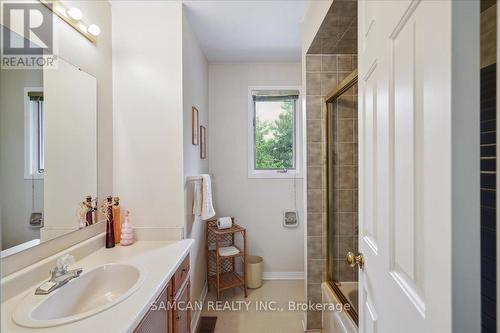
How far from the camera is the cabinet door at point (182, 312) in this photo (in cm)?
136

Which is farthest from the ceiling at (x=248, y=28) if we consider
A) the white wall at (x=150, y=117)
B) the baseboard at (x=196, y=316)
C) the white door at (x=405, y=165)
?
the baseboard at (x=196, y=316)

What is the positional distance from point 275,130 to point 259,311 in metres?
1.99

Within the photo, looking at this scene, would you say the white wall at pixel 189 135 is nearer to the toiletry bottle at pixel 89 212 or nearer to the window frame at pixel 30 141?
the toiletry bottle at pixel 89 212

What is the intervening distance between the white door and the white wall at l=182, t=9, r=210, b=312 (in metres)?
1.31

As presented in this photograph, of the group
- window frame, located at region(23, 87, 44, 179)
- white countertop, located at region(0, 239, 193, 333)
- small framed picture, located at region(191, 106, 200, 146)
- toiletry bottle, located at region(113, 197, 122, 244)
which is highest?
small framed picture, located at region(191, 106, 200, 146)

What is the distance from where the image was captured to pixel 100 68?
1.60m

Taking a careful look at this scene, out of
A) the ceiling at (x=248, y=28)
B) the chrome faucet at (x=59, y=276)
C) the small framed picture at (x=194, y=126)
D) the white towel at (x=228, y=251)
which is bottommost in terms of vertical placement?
the white towel at (x=228, y=251)

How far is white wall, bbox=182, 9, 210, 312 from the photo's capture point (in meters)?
1.85

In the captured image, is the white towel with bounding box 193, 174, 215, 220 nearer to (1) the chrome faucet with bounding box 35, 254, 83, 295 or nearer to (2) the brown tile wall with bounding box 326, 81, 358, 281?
(1) the chrome faucet with bounding box 35, 254, 83, 295

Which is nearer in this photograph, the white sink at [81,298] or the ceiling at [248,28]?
the white sink at [81,298]

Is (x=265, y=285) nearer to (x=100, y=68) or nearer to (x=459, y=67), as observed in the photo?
(x=100, y=68)

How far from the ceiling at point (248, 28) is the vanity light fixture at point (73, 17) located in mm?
718

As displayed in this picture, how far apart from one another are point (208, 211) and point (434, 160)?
1.70m

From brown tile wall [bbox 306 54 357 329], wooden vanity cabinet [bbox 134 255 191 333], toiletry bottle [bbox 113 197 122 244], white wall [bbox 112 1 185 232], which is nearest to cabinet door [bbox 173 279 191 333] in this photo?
wooden vanity cabinet [bbox 134 255 191 333]
